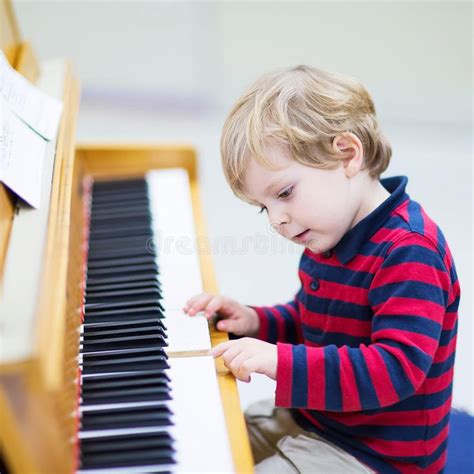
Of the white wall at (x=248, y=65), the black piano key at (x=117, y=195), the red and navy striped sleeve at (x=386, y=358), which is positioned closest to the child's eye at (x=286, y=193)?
the red and navy striped sleeve at (x=386, y=358)

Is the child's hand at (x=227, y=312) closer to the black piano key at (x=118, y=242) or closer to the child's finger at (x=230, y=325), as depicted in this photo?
the child's finger at (x=230, y=325)

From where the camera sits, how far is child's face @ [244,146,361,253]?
1174 millimetres

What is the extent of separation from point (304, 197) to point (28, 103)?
25.9 inches

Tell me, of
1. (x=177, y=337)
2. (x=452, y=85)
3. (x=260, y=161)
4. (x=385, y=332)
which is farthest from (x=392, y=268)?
(x=452, y=85)

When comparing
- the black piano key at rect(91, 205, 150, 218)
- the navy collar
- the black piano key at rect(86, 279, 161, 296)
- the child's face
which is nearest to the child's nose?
the child's face

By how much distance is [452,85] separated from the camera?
383cm

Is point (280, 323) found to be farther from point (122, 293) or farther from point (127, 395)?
point (127, 395)

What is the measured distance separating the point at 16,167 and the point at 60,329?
468mm

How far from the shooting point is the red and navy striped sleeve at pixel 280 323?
1481mm

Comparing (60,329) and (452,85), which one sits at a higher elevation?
(452,85)

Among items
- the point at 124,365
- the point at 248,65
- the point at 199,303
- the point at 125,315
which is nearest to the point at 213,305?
the point at 199,303

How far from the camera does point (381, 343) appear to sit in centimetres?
111

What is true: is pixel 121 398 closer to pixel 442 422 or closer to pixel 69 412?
pixel 69 412

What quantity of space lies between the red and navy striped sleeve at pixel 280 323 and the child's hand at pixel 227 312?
20 mm
